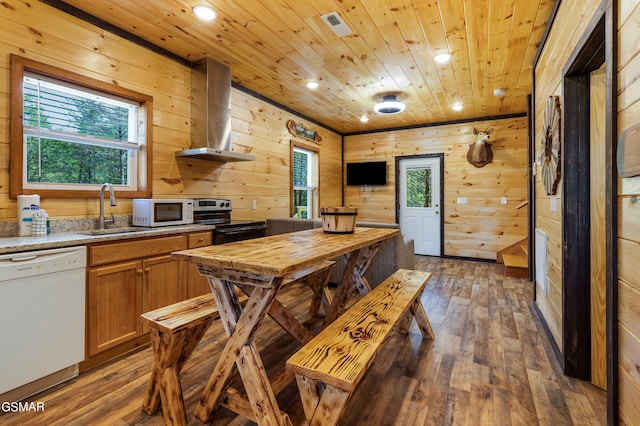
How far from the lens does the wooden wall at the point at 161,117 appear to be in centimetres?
220

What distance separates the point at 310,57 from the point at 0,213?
2875mm

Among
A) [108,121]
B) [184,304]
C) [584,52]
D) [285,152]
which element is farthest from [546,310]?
[108,121]

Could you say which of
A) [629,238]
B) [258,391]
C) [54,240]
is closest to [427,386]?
[258,391]

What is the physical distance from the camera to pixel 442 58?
3309 millimetres

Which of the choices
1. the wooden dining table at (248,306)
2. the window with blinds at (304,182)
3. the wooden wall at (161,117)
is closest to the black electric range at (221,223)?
the wooden wall at (161,117)

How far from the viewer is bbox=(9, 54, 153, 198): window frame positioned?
7.16 ft

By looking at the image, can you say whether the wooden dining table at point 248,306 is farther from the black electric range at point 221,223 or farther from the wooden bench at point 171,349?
the black electric range at point 221,223

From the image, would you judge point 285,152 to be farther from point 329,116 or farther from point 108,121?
point 108,121

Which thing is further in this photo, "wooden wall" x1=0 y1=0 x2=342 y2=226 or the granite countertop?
"wooden wall" x1=0 y1=0 x2=342 y2=226

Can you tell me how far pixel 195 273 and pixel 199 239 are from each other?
311mm

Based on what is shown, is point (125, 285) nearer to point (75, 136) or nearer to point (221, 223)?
point (221, 223)

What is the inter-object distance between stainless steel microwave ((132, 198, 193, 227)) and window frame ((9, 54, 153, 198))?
Result: 0.75 feet

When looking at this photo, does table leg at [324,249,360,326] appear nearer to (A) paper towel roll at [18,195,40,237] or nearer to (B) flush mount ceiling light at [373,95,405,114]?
(A) paper towel roll at [18,195,40,237]

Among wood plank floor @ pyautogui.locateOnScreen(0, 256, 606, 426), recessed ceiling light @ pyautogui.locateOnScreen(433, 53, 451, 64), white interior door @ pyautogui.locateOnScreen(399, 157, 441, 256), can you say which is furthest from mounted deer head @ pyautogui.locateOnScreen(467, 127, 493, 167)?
wood plank floor @ pyautogui.locateOnScreen(0, 256, 606, 426)
